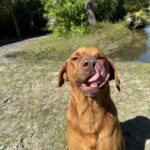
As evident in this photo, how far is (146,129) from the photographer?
6.32 m

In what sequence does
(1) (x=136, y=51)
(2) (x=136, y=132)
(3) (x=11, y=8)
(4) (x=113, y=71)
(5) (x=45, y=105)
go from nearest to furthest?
(4) (x=113, y=71) < (2) (x=136, y=132) < (5) (x=45, y=105) < (1) (x=136, y=51) < (3) (x=11, y=8)

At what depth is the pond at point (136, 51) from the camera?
1584 cm

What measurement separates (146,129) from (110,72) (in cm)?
185

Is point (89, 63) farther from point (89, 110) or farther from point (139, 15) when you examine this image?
point (139, 15)

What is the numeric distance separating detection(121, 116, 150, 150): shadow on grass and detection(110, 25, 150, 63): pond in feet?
28.3

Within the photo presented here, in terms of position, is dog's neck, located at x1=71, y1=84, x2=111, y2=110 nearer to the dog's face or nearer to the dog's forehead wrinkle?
the dog's face

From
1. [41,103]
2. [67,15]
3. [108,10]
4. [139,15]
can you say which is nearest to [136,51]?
[67,15]

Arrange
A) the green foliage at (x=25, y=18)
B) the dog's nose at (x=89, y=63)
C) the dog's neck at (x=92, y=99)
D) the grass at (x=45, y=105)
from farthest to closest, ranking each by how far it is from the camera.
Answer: the green foliage at (x=25, y=18) < the grass at (x=45, y=105) < the dog's neck at (x=92, y=99) < the dog's nose at (x=89, y=63)

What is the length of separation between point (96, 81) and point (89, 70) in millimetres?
175

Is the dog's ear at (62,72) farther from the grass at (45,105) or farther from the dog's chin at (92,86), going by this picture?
the grass at (45,105)

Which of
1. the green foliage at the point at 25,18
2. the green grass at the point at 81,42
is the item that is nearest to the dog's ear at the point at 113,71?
the green grass at the point at 81,42

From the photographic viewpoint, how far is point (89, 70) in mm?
4230

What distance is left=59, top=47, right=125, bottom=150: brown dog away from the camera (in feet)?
14.4

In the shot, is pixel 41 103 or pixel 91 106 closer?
pixel 91 106
